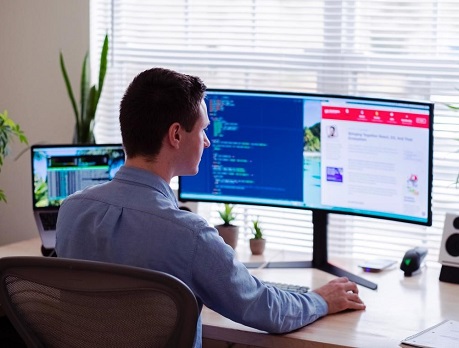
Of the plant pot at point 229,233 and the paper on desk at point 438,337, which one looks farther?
the plant pot at point 229,233

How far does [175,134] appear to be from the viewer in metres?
2.07

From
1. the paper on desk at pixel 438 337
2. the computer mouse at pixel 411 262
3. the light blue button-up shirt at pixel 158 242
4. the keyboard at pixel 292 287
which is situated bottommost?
the paper on desk at pixel 438 337

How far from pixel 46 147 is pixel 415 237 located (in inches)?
54.7

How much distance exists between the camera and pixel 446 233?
9.06 ft

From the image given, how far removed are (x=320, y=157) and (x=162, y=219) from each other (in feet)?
3.12

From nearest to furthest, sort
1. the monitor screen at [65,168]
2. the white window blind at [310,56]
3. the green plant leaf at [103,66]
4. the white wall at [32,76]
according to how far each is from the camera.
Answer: the monitor screen at [65,168], the white window blind at [310,56], the green plant leaf at [103,66], the white wall at [32,76]

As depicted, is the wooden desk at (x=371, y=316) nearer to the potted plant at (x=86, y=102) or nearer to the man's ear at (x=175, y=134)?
the man's ear at (x=175, y=134)

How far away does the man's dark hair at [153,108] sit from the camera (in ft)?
6.69

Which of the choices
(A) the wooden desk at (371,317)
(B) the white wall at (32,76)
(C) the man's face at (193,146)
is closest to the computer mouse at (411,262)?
(A) the wooden desk at (371,317)

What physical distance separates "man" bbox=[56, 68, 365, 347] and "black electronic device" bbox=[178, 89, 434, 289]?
2.18ft

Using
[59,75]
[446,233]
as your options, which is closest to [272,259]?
[446,233]

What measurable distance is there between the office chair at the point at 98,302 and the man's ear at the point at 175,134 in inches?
16.9

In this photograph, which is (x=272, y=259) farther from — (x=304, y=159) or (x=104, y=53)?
(x=104, y=53)

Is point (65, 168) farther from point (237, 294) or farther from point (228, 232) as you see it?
point (237, 294)
